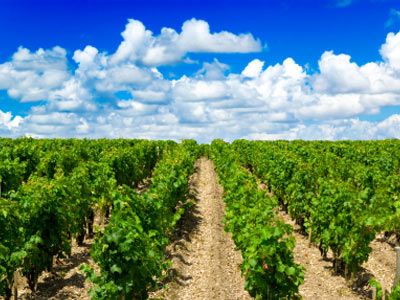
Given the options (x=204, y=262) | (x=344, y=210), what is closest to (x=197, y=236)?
(x=204, y=262)

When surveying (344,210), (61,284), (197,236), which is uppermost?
(344,210)

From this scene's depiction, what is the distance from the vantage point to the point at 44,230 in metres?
11.2

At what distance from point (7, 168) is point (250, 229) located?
37.2 feet

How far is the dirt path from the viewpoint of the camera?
1136 cm

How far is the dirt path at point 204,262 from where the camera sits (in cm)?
1136

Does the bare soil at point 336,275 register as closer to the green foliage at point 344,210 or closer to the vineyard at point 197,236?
the vineyard at point 197,236

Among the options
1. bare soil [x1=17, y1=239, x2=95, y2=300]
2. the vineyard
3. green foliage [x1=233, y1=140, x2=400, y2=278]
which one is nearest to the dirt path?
the vineyard

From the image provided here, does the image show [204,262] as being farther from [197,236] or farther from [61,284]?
[61,284]

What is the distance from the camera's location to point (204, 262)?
45.2 feet

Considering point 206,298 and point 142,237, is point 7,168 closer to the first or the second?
point 206,298

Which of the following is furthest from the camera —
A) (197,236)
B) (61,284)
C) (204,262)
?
(197,236)

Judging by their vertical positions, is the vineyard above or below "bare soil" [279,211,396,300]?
above

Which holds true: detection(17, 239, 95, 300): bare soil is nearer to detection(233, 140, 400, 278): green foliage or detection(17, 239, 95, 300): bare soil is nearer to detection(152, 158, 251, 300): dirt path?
detection(152, 158, 251, 300): dirt path

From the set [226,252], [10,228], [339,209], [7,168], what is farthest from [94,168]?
[339,209]
